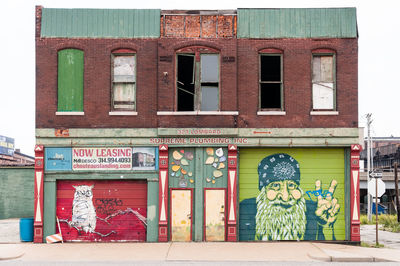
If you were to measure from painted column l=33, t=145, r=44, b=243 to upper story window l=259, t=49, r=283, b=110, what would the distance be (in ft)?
25.7

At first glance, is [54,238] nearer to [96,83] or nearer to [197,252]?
[197,252]

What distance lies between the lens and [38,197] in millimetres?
17062

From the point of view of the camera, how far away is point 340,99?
56.4ft

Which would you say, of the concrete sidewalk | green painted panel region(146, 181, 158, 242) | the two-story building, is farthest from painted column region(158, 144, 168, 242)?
the concrete sidewalk

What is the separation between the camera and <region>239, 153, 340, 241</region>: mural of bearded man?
17.2 m

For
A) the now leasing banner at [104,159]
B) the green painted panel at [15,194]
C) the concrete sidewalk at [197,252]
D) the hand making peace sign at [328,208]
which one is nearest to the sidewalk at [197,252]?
the concrete sidewalk at [197,252]

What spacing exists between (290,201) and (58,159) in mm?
8111

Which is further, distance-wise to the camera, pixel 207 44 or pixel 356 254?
pixel 207 44

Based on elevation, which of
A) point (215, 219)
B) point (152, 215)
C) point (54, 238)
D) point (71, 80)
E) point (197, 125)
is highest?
point (71, 80)

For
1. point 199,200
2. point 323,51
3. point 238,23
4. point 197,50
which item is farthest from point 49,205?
point 323,51

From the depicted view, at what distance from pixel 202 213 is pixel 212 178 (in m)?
1.23

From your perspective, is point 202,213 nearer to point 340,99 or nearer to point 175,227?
point 175,227

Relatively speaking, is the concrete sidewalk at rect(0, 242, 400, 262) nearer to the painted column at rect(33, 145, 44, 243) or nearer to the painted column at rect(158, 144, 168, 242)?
the painted column at rect(33, 145, 44, 243)

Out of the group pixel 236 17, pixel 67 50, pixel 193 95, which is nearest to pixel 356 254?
pixel 193 95
